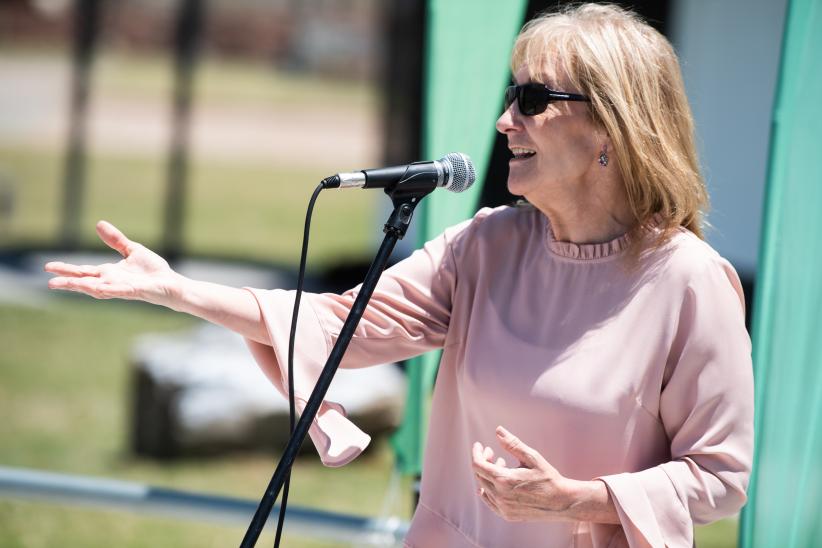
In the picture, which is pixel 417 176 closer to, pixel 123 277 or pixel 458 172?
pixel 458 172

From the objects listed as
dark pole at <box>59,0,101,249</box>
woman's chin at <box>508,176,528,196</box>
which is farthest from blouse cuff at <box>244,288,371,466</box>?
dark pole at <box>59,0,101,249</box>

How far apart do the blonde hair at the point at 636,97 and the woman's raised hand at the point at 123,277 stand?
0.89m

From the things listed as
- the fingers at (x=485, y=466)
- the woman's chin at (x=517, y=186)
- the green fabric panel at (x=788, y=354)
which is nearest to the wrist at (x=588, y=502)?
the fingers at (x=485, y=466)

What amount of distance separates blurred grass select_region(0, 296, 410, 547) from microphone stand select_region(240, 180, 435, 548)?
3.62m

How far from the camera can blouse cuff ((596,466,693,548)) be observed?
80.7 inches

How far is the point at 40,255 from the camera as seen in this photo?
41.9 feet

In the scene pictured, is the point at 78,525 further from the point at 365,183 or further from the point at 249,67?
the point at 249,67

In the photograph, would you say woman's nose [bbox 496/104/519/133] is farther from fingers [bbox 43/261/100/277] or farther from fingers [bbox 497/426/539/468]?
fingers [bbox 43/261/100/277]

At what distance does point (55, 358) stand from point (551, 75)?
25.1 ft

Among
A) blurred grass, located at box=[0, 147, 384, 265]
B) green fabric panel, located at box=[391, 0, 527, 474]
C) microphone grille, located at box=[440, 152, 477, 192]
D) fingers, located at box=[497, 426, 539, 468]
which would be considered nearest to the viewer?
fingers, located at box=[497, 426, 539, 468]

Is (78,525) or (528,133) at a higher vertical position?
(528,133)

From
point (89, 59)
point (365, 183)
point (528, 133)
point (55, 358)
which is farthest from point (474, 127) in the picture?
point (89, 59)

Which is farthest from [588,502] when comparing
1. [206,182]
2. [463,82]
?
[206,182]

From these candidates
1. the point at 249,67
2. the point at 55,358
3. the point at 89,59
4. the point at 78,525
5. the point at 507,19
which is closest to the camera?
the point at 507,19
